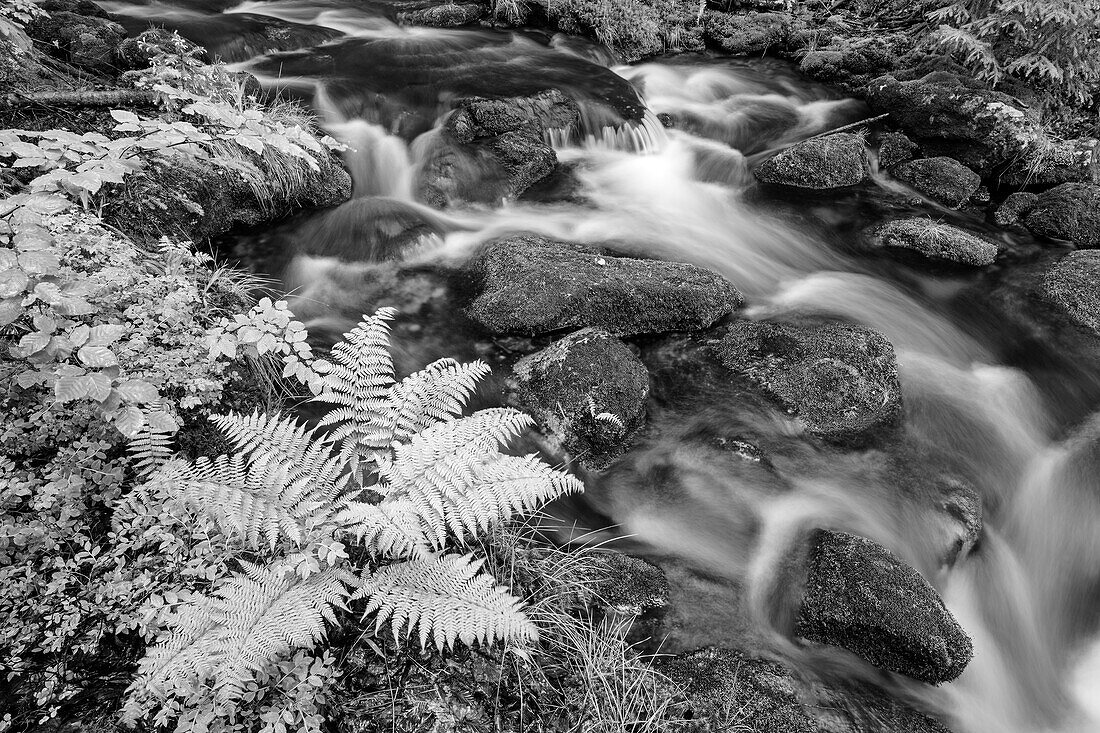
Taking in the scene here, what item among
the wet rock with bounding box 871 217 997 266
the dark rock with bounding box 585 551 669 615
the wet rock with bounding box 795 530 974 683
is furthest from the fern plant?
the wet rock with bounding box 871 217 997 266

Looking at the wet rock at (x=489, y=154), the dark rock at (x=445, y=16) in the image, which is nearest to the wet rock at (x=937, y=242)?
the wet rock at (x=489, y=154)

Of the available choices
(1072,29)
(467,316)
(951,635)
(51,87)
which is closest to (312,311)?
(467,316)

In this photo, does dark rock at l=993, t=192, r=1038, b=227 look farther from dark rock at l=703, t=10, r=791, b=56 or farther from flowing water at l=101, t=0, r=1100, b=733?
dark rock at l=703, t=10, r=791, b=56

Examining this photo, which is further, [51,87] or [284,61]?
[284,61]

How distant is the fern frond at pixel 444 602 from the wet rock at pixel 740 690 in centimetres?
106

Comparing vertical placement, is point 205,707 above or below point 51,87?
below

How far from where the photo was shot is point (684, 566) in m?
4.16

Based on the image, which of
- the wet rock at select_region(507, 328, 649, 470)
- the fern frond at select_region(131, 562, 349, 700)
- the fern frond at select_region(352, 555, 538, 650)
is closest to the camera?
the fern frond at select_region(131, 562, 349, 700)

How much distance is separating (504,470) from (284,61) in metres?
9.48

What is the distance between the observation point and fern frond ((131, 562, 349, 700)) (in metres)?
2.32

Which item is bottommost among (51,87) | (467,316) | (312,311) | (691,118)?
(312,311)

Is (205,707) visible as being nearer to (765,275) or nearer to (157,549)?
(157,549)

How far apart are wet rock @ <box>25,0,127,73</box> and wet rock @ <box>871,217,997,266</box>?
9938mm

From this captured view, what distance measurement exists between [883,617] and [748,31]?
13.5 m
